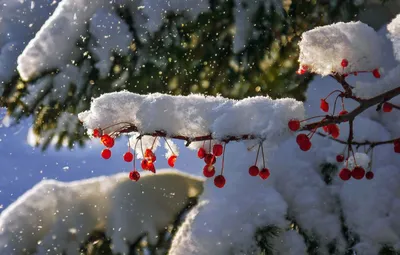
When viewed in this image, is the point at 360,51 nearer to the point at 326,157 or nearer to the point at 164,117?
the point at 164,117

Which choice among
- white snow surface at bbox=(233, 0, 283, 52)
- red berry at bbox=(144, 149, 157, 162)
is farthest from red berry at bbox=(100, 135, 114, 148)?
white snow surface at bbox=(233, 0, 283, 52)

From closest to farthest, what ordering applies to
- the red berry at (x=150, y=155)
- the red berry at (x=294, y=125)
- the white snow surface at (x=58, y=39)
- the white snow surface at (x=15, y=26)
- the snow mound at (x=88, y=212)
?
the red berry at (x=294, y=125) < the red berry at (x=150, y=155) < the snow mound at (x=88, y=212) < the white snow surface at (x=58, y=39) < the white snow surface at (x=15, y=26)

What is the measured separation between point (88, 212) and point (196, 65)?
50.4 inches

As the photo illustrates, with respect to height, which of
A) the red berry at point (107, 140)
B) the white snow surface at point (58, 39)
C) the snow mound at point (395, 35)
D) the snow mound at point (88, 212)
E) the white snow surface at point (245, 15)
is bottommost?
the snow mound at point (88, 212)

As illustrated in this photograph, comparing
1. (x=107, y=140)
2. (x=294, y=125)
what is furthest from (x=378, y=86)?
(x=107, y=140)

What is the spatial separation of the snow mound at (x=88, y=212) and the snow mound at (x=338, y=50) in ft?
4.21

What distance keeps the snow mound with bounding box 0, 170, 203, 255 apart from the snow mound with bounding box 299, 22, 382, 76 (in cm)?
128

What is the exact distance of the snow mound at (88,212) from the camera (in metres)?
2.45

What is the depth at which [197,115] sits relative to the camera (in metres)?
1.40

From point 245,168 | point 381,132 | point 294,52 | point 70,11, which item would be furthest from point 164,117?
point 294,52

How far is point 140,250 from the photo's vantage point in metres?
2.49

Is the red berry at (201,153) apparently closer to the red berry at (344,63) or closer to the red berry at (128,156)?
the red berry at (128,156)

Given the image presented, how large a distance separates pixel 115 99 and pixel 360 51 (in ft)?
2.94

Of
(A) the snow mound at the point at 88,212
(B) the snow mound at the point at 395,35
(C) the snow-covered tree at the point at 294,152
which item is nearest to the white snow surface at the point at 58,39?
(A) the snow mound at the point at 88,212
